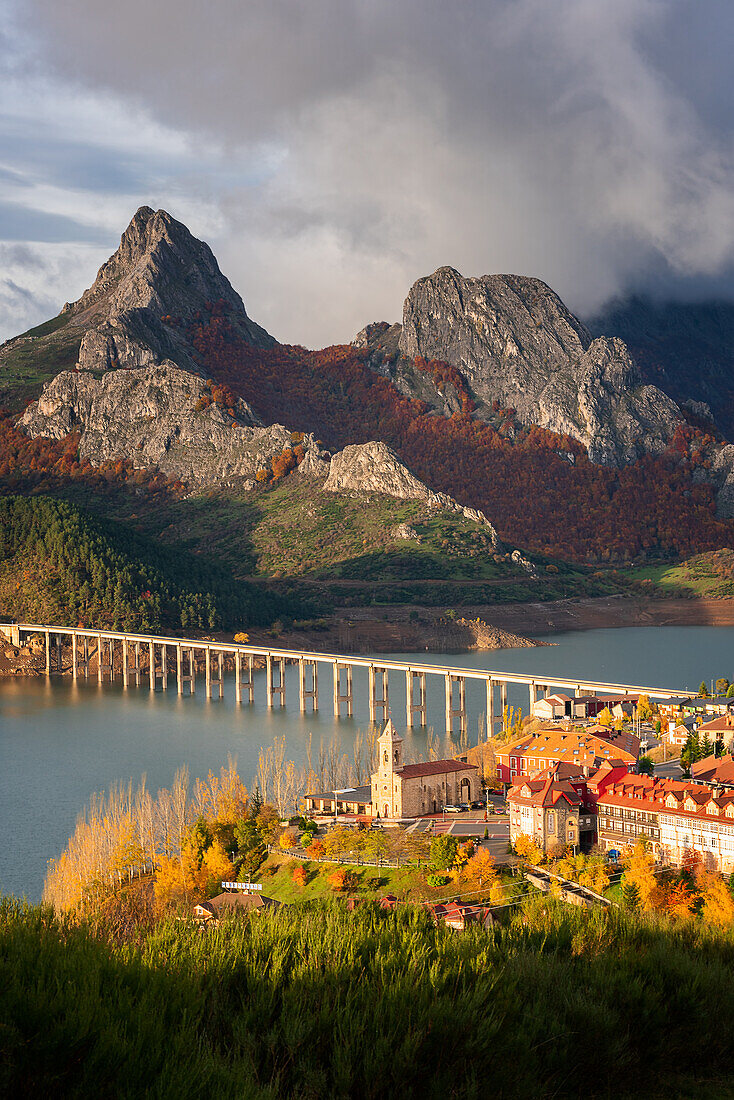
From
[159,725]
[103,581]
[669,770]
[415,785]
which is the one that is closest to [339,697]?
[159,725]

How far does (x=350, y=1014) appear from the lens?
9.77 m

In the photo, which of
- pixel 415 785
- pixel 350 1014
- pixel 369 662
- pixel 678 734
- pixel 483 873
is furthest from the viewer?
pixel 369 662

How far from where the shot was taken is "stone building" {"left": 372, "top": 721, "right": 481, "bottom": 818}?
36.1 metres

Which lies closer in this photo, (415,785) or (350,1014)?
(350,1014)

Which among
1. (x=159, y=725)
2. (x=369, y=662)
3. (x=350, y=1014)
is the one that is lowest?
(x=159, y=725)

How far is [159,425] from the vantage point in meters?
178

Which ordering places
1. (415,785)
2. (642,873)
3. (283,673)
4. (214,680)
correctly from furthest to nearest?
(214,680) → (283,673) → (415,785) → (642,873)

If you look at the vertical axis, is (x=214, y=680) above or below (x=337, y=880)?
below

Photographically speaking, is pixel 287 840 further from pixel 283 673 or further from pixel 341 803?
pixel 283 673

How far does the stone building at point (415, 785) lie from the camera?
36.1 meters

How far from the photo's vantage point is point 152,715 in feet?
237

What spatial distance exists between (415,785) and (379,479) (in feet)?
391

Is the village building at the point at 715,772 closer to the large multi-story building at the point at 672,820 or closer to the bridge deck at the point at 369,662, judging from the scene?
the large multi-story building at the point at 672,820

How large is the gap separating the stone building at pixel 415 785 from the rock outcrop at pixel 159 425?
128106mm
